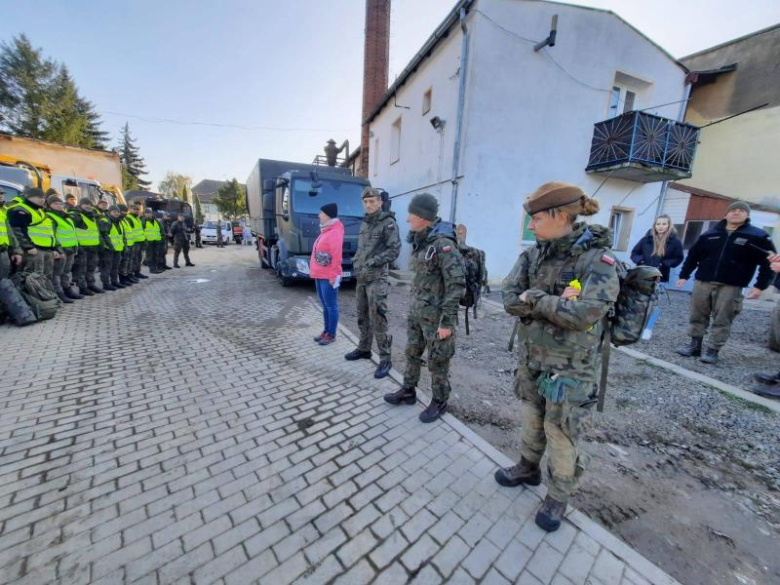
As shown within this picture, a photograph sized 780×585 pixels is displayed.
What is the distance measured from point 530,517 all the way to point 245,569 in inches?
61.2

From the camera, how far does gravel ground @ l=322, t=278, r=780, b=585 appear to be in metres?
1.78

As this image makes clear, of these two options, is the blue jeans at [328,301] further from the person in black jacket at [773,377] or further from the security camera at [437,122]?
the security camera at [437,122]

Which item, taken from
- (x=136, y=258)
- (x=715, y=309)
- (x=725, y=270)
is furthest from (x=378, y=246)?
(x=136, y=258)

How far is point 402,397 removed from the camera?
299 cm

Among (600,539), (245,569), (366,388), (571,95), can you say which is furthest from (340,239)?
(571,95)

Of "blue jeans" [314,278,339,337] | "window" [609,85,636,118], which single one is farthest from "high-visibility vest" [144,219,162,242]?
"window" [609,85,636,118]

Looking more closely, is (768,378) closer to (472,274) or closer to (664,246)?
(664,246)

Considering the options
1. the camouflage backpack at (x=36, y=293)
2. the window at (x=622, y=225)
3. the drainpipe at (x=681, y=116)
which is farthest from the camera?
the window at (x=622, y=225)

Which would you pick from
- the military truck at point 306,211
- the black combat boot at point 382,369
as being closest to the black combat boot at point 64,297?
the military truck at point 306,211

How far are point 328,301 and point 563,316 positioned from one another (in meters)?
3.27

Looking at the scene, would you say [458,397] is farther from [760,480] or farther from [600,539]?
[760,480]

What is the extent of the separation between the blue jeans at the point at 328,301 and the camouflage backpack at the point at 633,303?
3.18 m

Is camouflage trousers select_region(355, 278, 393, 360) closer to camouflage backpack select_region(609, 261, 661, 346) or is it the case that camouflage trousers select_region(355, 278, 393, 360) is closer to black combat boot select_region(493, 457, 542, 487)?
black combat boot select_region(493, 457, 542, 487)

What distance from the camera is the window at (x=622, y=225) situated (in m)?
10.6
